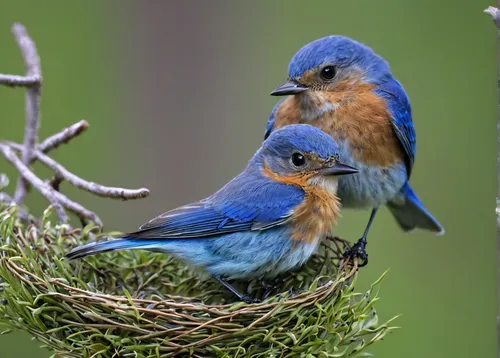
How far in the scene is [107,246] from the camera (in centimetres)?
363

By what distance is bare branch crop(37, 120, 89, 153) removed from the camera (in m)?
4.04

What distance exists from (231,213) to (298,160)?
15.3 inches

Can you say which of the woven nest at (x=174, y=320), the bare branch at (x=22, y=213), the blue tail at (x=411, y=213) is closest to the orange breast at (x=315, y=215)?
the woven nest at (x=174, y=320)

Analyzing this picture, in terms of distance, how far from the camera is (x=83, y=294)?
3316mm

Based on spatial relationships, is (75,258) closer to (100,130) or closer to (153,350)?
(153,350)

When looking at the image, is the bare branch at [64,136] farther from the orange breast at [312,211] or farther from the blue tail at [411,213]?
the blue tail at [411,213]

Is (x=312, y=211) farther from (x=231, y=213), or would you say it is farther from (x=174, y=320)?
(x=174, y=320)

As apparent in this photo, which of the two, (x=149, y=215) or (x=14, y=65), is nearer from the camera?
(x=149, y=215)

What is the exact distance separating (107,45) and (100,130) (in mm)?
649

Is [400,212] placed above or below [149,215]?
Result: above

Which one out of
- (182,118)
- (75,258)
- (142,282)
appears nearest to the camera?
(75,258)

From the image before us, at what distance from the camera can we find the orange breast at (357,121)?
4277 millimetres

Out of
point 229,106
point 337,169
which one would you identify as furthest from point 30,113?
point 229,106

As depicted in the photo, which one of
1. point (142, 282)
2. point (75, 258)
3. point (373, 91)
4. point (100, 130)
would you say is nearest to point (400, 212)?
point (373, 91)
